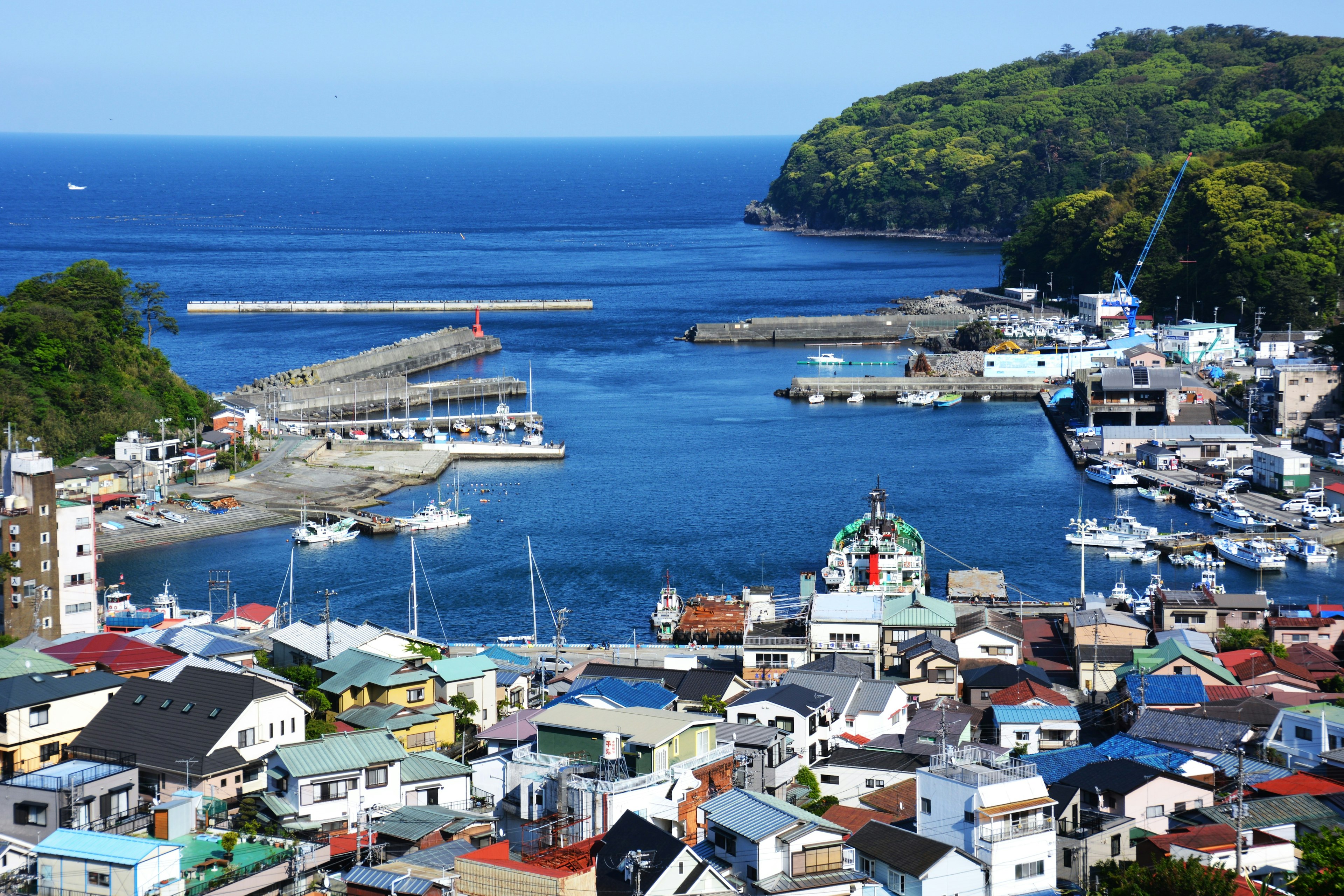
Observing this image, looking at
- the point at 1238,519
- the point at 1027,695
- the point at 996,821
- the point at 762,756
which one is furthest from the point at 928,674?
the point at 1238,519

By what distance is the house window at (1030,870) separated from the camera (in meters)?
9.01

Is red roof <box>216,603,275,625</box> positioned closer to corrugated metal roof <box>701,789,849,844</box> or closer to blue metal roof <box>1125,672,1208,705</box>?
blue metal roof <box>1125,672,1208,705</box>

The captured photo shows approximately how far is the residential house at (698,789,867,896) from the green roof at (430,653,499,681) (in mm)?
4693

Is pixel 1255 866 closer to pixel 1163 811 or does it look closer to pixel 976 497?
pixel 1163 811

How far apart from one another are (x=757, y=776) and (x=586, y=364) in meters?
29.8

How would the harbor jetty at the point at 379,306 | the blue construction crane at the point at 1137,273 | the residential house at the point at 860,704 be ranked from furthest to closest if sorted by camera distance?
the harbor jetty at the point at 379,306, the blue construction crane at the point at 1137,273, the residential house at the point at 860,704

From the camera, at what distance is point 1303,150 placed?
150 feet

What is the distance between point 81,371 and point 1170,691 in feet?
68.0

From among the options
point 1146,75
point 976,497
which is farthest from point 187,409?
point 1146,75

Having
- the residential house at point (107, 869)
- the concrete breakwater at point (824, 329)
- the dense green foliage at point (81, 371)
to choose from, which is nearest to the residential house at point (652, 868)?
the residential house at point (107, 869)

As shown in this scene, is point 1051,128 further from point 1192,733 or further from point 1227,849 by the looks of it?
point 1227,849

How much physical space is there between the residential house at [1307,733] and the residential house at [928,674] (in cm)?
292

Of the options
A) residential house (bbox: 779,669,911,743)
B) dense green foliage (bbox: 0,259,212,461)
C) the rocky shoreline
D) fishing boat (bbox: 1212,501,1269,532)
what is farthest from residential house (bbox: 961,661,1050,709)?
the rocky shoreline

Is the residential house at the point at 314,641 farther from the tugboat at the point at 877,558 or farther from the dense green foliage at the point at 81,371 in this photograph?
the dense green foliage at the point at 81,371
